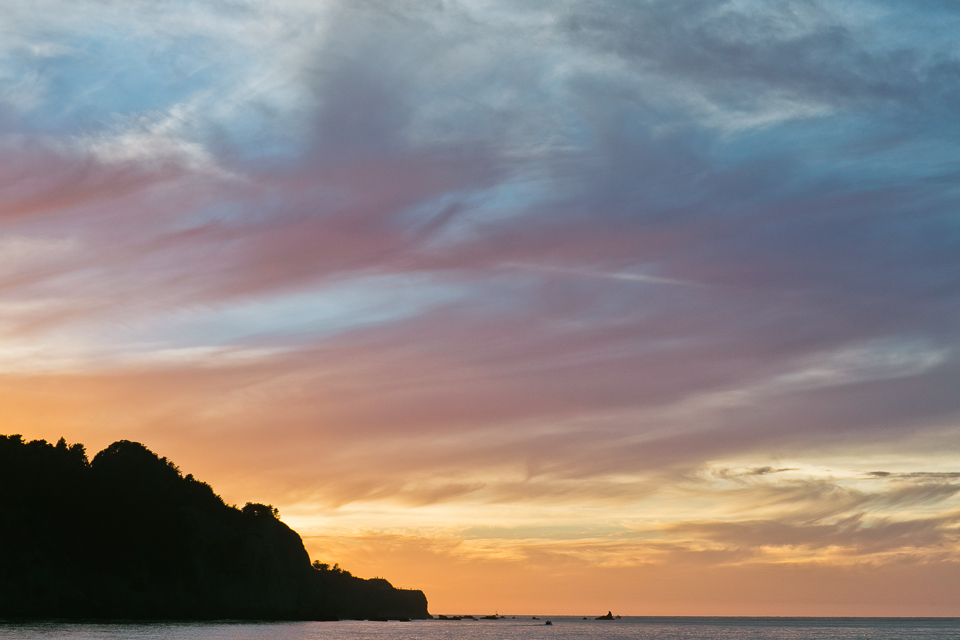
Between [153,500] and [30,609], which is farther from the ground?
[153,500]

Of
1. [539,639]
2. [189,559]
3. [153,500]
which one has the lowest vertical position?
[539,639]

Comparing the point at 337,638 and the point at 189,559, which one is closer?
the point at 337,638

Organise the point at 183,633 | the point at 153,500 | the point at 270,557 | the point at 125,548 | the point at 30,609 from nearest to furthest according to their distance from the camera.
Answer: the point at 183,633 < the point at 30,609 < the point at 125,548 < the point at 153,500 < the point at 270,557

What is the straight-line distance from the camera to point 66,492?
16575cm

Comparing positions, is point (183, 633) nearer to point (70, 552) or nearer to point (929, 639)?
point (70, 552)

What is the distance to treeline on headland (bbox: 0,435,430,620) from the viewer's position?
14888 centimetres

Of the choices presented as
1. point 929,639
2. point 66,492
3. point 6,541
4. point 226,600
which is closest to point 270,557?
point 226,600

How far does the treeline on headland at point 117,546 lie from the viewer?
149 meters

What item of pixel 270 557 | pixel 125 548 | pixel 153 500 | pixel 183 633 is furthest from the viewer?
pixel 270 557

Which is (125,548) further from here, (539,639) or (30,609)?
(539,639)

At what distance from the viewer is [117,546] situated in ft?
545

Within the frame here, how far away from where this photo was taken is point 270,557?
194m

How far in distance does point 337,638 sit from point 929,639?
13598 centimetres

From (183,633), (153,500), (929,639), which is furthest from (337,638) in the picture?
(929,639)
